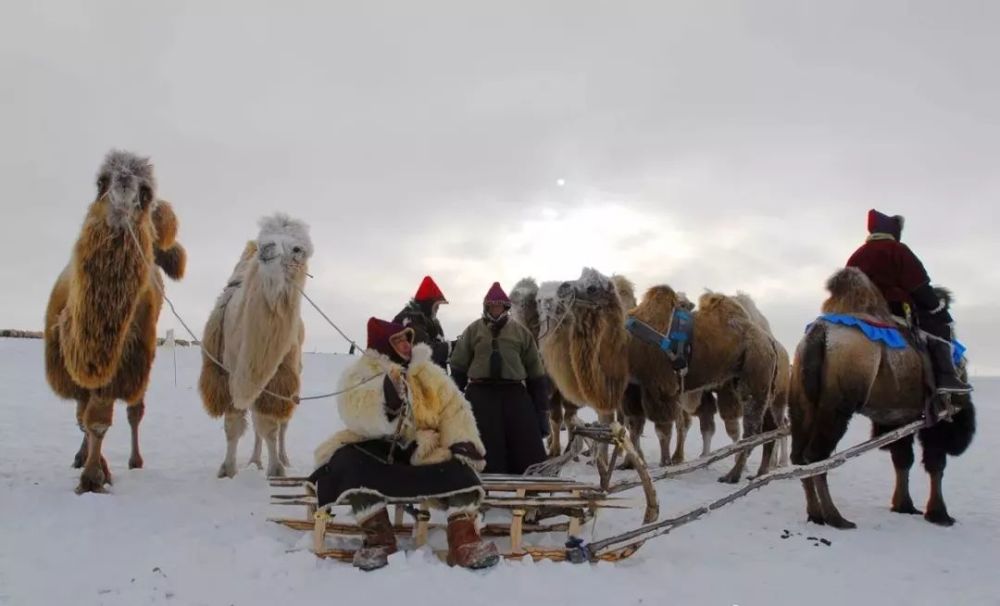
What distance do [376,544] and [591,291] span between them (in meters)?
4.32

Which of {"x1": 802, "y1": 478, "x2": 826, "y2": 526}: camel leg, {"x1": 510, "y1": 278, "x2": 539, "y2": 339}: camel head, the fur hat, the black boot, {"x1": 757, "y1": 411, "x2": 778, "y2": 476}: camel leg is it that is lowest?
{"x1": 802, "y1": 478, "x2": 826, "y2": 526}: camel leg

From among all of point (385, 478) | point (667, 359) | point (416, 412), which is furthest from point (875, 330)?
point (385, 478)

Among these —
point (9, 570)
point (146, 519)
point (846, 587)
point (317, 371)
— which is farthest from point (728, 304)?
point (317, 371)

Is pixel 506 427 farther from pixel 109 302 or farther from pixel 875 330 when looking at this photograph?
pixel 109 302

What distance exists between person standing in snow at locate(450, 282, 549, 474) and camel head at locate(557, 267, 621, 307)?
1.85 metres

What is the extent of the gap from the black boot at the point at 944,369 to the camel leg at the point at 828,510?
4.12 ft

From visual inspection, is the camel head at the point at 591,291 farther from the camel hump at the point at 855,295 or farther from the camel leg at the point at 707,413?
the camel leg at the point at 707,413

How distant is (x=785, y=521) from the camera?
628 cm

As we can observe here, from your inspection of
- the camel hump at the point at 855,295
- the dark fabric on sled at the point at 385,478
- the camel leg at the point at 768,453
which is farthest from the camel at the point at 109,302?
the camel leg at the point at 768,453

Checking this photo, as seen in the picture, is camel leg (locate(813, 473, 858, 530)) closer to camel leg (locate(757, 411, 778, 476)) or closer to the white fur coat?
camel leg (locate(757, 411, 778, 476))

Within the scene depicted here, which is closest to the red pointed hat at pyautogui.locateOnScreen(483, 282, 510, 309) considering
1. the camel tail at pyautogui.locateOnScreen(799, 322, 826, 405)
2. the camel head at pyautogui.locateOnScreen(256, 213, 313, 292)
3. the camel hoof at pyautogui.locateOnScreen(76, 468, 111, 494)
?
the camel head at pyautogui.locateOnScreen(256, 213, 313, 292)

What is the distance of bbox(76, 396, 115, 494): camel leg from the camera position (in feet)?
19.8

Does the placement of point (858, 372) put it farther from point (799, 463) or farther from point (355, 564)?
point (355, 564)

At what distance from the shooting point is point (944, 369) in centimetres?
639
